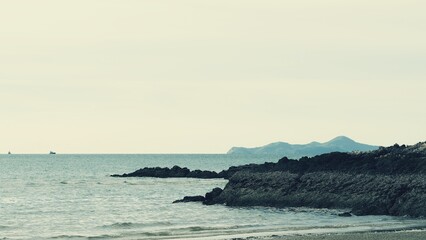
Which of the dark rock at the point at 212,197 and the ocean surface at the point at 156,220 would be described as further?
the dark rock at the point at 212,197

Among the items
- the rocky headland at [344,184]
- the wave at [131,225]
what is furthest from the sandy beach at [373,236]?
the wave at [131,225]

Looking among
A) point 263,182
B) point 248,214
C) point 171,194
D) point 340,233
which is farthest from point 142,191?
point 340,233

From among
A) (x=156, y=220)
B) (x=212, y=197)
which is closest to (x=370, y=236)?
(x=156, y=220)

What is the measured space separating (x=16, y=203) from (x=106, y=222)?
884 inches

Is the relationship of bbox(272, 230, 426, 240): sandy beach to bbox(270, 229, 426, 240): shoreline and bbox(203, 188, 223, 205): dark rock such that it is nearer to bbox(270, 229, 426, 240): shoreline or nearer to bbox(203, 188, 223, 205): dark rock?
bbox(270, 229, 426, 240): shoreline

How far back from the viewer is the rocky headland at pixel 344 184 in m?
50.5

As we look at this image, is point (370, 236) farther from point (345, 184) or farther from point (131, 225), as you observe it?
point (345, 184)

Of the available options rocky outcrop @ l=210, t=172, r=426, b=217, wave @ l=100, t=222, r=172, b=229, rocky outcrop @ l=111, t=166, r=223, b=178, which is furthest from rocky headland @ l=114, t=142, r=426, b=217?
rocky outcrop @ l=111, t=166, r=223, b=178

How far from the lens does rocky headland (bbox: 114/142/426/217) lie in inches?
1989

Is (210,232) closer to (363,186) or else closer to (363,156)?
(363,186)

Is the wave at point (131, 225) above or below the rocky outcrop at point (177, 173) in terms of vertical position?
below

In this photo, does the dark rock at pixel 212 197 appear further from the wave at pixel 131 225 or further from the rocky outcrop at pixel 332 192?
the wave at pixel 131 225

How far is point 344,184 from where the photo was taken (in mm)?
55719

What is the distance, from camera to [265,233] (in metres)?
41.6
